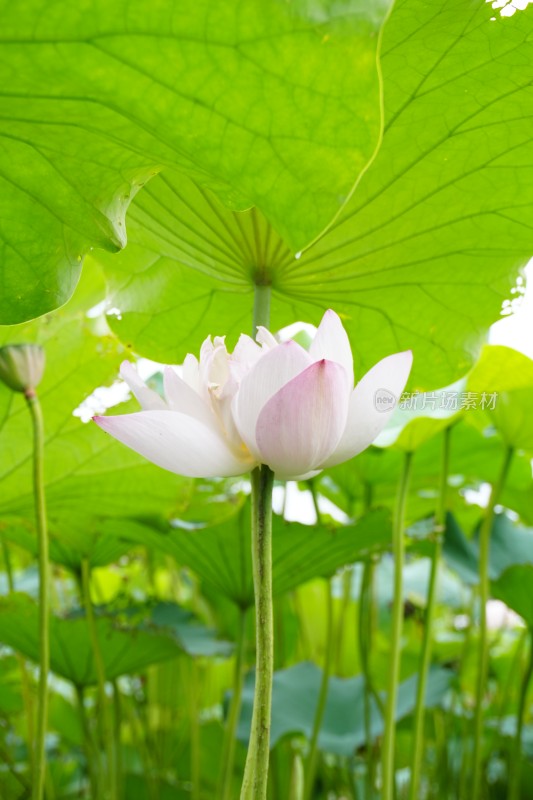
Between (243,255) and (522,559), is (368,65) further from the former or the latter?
(522,559)

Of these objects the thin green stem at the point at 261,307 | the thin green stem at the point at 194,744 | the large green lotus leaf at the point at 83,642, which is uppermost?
the thin green stem at the point at 261,307

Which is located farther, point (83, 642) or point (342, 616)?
point (342, 616)

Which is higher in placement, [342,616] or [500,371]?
[500,371]

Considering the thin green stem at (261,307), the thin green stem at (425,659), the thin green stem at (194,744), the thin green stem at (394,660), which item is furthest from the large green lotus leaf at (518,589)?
the thin green stem at (261,307)

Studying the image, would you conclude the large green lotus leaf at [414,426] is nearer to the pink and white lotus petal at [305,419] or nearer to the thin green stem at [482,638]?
the thin green stem at [482,638]

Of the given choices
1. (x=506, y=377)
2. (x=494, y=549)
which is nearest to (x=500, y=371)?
(x=506, y=377)

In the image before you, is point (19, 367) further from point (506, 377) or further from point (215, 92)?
point (506, 377)
